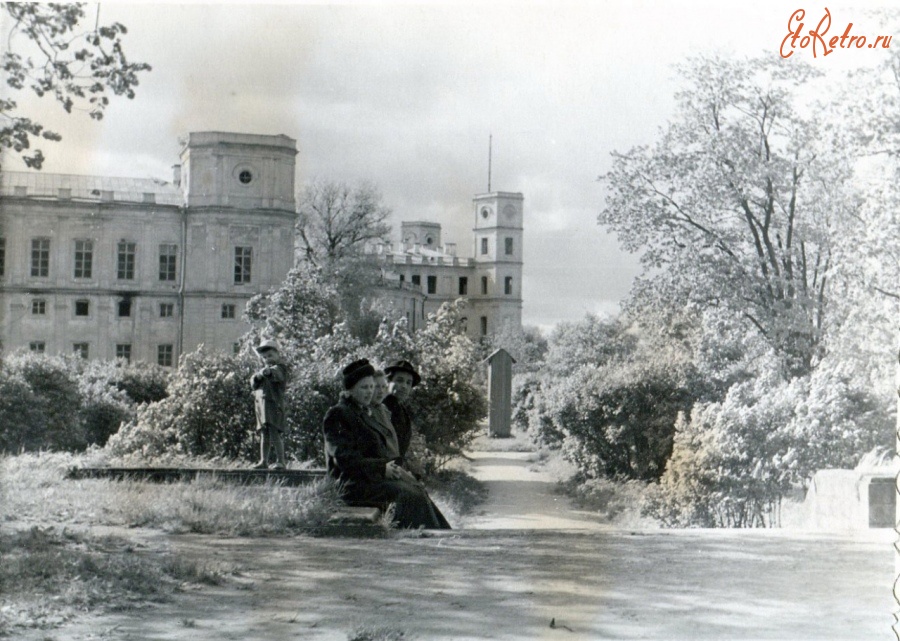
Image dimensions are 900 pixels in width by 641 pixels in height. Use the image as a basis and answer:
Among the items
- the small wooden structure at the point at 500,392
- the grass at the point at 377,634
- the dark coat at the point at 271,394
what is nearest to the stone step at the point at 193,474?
the dark coat at the point at 271,394

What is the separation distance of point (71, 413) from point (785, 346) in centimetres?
1006

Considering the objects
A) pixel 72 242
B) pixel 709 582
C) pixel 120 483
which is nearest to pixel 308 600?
pixel 709 582

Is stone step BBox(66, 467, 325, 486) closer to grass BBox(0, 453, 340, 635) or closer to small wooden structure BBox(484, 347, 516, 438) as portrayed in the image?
grass BBox(0, 453, 340, 635)

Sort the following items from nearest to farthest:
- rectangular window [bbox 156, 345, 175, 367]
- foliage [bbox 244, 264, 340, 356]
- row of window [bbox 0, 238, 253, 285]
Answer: row of window [bbox 0, 238, 253, 285] → foliage [bbox 244, 264, 340, 356] → rectangular window [bbox 156, 345, 175, 367]

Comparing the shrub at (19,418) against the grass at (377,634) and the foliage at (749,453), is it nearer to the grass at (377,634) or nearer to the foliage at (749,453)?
the foliage at (749,453)

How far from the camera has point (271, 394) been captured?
431 inches

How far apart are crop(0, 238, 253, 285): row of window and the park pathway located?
4.03 m

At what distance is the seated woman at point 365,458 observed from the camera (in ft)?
26.9

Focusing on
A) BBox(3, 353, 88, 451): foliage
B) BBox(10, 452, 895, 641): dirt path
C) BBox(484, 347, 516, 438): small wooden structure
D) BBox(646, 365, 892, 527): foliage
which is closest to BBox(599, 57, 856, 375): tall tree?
BBox(646, 365, 892, 527): foliage

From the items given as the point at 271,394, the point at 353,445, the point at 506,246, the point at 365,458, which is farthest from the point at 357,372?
the point at 506,246

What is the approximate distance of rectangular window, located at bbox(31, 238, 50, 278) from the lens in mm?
11258

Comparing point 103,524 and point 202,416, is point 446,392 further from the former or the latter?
point 103,524

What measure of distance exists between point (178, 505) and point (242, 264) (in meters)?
3.79

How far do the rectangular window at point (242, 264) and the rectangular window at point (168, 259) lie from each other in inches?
31.5
